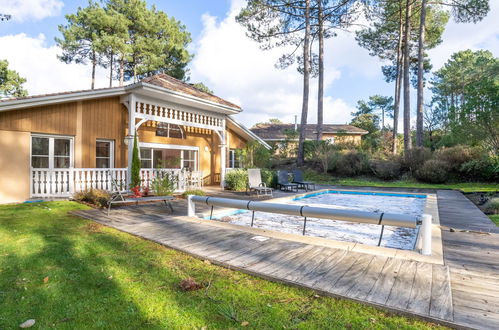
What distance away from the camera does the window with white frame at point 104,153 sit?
32.7 ft

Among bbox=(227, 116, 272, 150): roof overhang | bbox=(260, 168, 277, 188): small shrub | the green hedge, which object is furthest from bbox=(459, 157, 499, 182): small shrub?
the green hedge

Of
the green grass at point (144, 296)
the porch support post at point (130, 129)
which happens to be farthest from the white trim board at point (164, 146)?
the green grass at point (144, 296)

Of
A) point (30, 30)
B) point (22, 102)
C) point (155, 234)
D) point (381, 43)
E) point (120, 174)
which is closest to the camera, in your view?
point (155, 234)

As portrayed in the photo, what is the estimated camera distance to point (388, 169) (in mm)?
16969

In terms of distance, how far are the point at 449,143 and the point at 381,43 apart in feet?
35.7

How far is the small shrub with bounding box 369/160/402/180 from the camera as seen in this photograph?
17.0m

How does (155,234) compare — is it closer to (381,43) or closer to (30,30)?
(30,30)

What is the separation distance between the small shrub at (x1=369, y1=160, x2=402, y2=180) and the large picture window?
11.2 metres

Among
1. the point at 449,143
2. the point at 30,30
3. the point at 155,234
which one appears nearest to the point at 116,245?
the point at 155,234

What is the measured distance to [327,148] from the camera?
19234 mm

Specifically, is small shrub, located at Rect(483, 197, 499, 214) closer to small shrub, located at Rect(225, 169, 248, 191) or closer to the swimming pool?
the swimming pool

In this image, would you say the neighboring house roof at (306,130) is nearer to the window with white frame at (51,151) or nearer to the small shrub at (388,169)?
the small shrub at (388,169)

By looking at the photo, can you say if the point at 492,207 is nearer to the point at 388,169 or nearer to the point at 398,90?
the point at 388,169

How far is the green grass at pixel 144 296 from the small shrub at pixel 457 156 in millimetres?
16228
